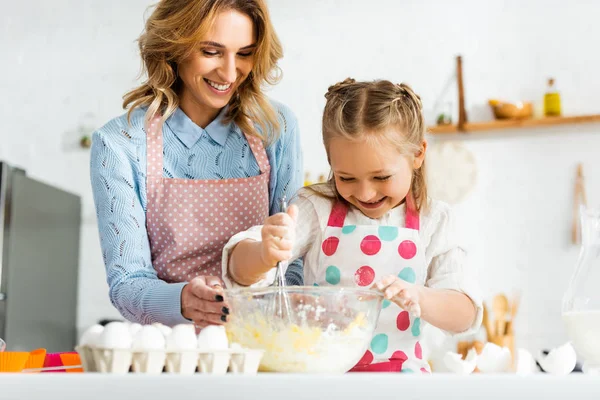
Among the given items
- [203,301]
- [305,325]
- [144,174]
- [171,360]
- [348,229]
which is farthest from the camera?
[144,174]

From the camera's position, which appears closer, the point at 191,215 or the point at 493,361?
the point at 493,361

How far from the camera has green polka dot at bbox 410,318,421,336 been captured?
127 centimetres

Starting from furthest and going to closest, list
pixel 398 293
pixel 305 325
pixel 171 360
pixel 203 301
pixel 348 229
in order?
pixel 348 229 < pixel 203 301 < pixel 398 293 < pixel 305 325 < pixel 171 360

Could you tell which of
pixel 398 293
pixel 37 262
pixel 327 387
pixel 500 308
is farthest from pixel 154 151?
→ pixel 500 308

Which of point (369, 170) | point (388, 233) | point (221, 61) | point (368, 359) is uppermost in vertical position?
point (221, 61)

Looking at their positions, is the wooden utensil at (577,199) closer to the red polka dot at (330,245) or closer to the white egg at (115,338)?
the red polka dot at (330,245)

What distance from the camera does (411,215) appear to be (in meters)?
1.36

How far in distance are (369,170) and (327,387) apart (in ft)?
2.30

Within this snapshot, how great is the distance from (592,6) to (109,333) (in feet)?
10.9

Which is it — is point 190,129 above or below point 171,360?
above

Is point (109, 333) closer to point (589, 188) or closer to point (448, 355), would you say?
point (448, 355)

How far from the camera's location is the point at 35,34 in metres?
3.81

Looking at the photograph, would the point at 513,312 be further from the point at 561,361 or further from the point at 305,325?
the point at 305,325

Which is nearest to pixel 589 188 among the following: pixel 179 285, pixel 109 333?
pixel 179 285
